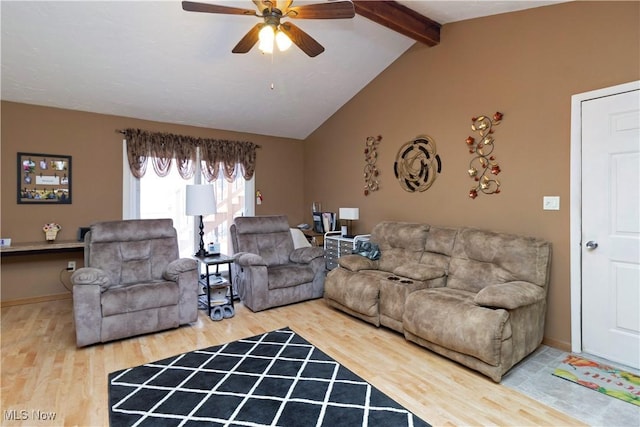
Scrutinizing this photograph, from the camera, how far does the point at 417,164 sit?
4.02 meters

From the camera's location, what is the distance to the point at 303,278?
3.98 meters

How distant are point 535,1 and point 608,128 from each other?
1.27m


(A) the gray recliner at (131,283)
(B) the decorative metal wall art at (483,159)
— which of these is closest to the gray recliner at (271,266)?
(A) the gray recliner at (131,283)

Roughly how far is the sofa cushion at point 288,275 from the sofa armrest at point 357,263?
0.52 metres

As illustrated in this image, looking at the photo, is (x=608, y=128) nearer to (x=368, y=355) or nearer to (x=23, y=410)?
(x=368, y=355)


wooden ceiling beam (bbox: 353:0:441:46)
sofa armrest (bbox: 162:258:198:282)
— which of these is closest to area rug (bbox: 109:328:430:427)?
sofa armrest (bbox: 162:258:198:282)

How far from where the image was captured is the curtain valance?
449 centimetres

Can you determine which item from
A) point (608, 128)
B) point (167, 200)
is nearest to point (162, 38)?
point (167, 200)

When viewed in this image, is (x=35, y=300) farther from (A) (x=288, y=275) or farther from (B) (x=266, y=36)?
(B) (x=266, y=36)

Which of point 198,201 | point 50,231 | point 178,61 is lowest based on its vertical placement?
point 50,231

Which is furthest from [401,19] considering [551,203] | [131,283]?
[131,283]

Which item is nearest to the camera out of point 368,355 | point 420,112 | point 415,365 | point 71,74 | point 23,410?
point 23,410

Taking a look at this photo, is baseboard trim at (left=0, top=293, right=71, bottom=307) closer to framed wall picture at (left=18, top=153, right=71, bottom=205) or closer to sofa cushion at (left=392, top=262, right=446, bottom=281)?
framed wall picture at (left=18, top=153, right=71, bottom=205)

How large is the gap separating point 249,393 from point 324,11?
2658 millimetres
